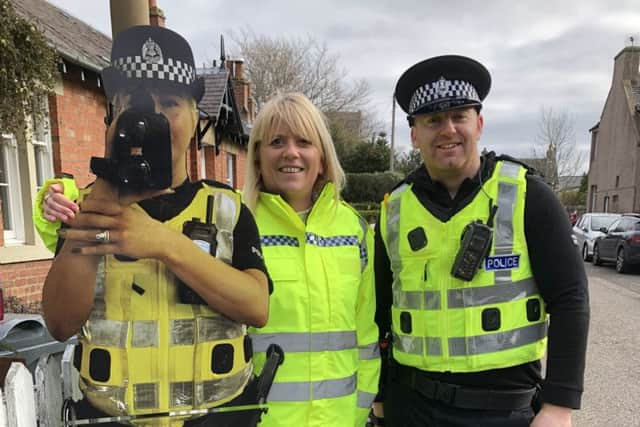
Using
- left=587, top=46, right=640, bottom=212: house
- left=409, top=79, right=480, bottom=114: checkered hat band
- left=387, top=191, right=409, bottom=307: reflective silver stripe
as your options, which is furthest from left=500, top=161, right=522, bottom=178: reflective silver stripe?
left=587, top=46, right=640, bottom=212: house

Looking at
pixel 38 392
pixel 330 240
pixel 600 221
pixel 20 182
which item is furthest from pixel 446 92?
pixel 600 221

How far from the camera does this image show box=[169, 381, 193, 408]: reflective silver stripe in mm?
1133

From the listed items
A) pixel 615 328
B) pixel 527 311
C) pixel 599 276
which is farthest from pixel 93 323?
pixel 599 276

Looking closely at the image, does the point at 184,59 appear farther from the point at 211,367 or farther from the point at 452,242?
the point at 452,242

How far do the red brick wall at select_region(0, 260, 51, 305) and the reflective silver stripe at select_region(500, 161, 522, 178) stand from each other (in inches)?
198

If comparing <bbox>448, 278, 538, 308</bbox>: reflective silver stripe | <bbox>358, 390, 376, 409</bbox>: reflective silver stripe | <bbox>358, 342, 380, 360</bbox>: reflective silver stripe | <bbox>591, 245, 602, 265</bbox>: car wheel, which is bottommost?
<bbox>591, 245, 602, 265</bbox>: car wheel

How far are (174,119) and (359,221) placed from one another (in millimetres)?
979

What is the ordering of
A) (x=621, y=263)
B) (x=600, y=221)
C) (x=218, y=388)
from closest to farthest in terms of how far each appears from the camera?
(x=218, y=388)
(x=621, y=263)
(x=600, y=221)

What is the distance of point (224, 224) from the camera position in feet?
3.92

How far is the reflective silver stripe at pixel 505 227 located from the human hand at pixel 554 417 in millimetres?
477

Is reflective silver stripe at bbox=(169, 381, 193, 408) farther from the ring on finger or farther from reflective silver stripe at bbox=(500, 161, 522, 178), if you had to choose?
reflective silver stripe at bbox=(500, 161, 522, 178)

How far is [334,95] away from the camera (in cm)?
2505

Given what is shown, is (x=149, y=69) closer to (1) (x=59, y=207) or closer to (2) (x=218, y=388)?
(1) (x=59, y=207)

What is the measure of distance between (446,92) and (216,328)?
1.26 m
